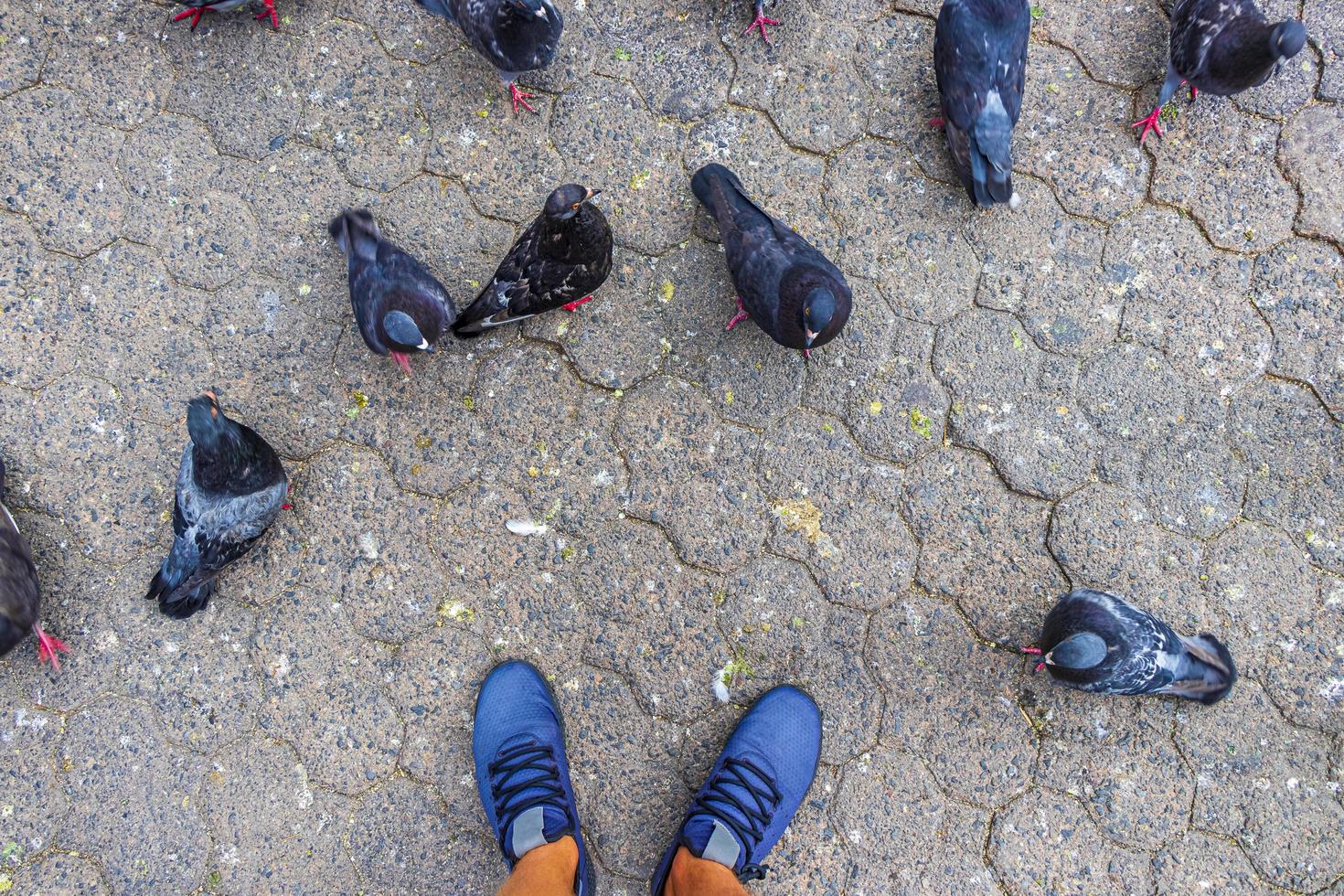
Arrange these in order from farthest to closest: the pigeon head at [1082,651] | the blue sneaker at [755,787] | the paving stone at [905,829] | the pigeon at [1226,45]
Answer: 1. the paving stone at [905,829]
2. the blue sneaker at [755,787]
3. the pigeon at [1226,45]
4. the pigeon head at [1082,651]

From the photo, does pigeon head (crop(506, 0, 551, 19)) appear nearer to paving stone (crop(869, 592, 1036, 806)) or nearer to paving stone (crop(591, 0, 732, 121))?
paving stone (crop(591, 0, 732, 121))

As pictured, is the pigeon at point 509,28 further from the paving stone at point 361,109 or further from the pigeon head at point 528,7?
the paving stone at point 361,109

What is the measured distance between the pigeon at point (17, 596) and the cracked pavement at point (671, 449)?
0.39 ft

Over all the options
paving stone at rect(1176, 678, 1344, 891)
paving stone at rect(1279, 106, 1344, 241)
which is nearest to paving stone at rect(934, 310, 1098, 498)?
paving stone at rect(1176, 678, 1344, 891)

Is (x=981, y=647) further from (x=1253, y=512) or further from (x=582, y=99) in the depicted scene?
(x=582, y=99)

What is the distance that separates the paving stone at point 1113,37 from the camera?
3.45 m

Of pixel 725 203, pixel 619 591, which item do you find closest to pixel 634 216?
pixel 725 203

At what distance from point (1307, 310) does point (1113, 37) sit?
1.46 m

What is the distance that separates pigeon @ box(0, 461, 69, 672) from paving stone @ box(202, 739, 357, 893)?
0.82 metres

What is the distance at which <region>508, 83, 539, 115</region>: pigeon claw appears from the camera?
3369 millimetres

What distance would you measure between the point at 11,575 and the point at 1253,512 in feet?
16.4

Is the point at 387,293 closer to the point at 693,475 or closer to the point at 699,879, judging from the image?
the point at 693,475

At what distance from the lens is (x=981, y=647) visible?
3283 millimetres

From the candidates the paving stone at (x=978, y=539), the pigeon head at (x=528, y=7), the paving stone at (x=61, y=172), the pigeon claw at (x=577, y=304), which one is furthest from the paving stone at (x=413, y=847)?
the pigeon head at (x=528, y=7)
